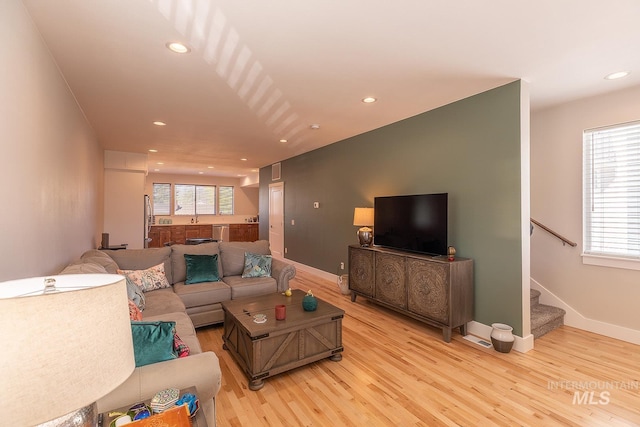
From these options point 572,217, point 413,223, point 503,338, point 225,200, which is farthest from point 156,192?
point 572,217

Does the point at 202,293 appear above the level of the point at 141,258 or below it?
below

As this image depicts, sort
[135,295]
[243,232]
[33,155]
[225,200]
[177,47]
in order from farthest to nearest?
[225,200] → [243,232] → [135,295] → [177,47] → [33,155]

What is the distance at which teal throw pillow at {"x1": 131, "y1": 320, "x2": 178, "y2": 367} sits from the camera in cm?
148

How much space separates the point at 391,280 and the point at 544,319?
165 centimetres

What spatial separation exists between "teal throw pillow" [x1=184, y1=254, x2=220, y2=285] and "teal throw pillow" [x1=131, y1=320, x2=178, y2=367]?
6.94ft

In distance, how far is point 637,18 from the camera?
1986 mm

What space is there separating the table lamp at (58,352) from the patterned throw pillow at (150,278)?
2886 mm

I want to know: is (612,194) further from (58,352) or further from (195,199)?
(195,199)

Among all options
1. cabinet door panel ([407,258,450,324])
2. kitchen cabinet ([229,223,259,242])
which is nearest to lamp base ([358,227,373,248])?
cabinet door panel ([407,258,450,324])

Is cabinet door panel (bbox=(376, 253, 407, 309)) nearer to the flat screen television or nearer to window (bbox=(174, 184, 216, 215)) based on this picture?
the flat screen television

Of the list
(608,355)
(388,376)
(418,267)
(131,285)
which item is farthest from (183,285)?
(608,355)

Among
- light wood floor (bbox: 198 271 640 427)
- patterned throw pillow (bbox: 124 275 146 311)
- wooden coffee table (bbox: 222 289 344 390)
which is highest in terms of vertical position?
patterned throw pillow (bbox: 124 275 146 311)

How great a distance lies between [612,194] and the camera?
3.25m

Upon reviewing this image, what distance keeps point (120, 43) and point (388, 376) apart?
10.9 feet
